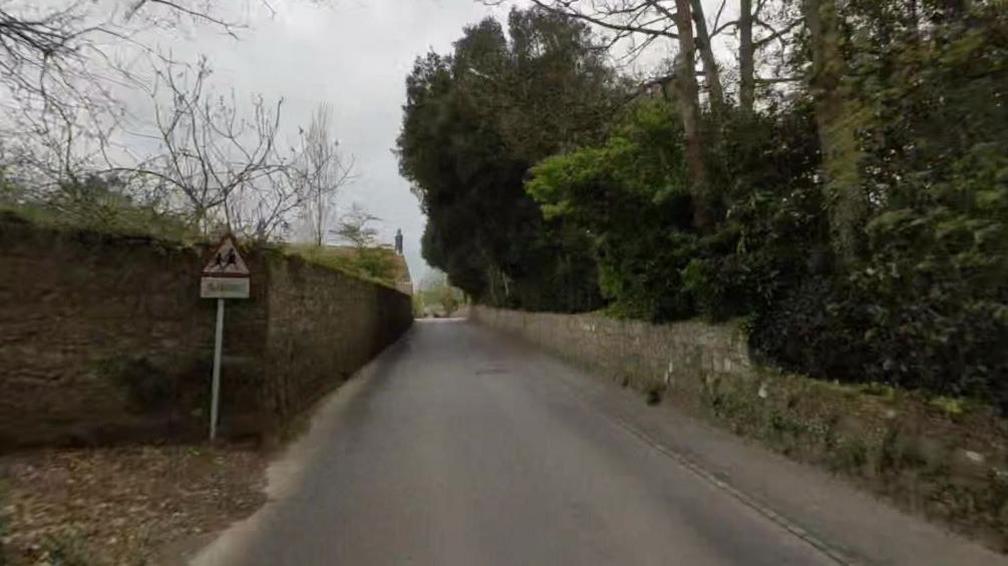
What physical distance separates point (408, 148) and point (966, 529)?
2593cm

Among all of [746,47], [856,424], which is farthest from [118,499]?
[746,47]

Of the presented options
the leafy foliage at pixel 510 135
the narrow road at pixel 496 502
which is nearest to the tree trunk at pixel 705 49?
the leafy foliage at pixel 510 135

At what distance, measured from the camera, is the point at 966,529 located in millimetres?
5320

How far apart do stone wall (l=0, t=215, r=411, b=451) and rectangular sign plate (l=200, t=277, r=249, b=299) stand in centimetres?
19

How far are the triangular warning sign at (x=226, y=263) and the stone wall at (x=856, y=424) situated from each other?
6266 millimetres

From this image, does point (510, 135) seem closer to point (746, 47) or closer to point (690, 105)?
point (690, 105)

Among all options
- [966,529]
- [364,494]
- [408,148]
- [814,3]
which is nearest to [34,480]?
[364,494]

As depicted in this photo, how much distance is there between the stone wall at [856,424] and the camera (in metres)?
5.33

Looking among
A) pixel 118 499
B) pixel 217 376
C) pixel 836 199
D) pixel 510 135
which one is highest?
pixel 510 135

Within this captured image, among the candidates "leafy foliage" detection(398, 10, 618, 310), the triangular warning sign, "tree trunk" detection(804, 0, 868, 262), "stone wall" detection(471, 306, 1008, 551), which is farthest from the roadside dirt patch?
"leafy foliage" detection(398, 10, 618, 310)

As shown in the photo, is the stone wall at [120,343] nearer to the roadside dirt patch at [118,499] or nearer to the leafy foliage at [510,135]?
the roadside dirt patch at [118,499]

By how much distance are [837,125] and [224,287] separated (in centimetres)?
670

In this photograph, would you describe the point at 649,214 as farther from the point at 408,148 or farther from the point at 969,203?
the point at 408,148

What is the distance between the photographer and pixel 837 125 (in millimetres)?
5488
